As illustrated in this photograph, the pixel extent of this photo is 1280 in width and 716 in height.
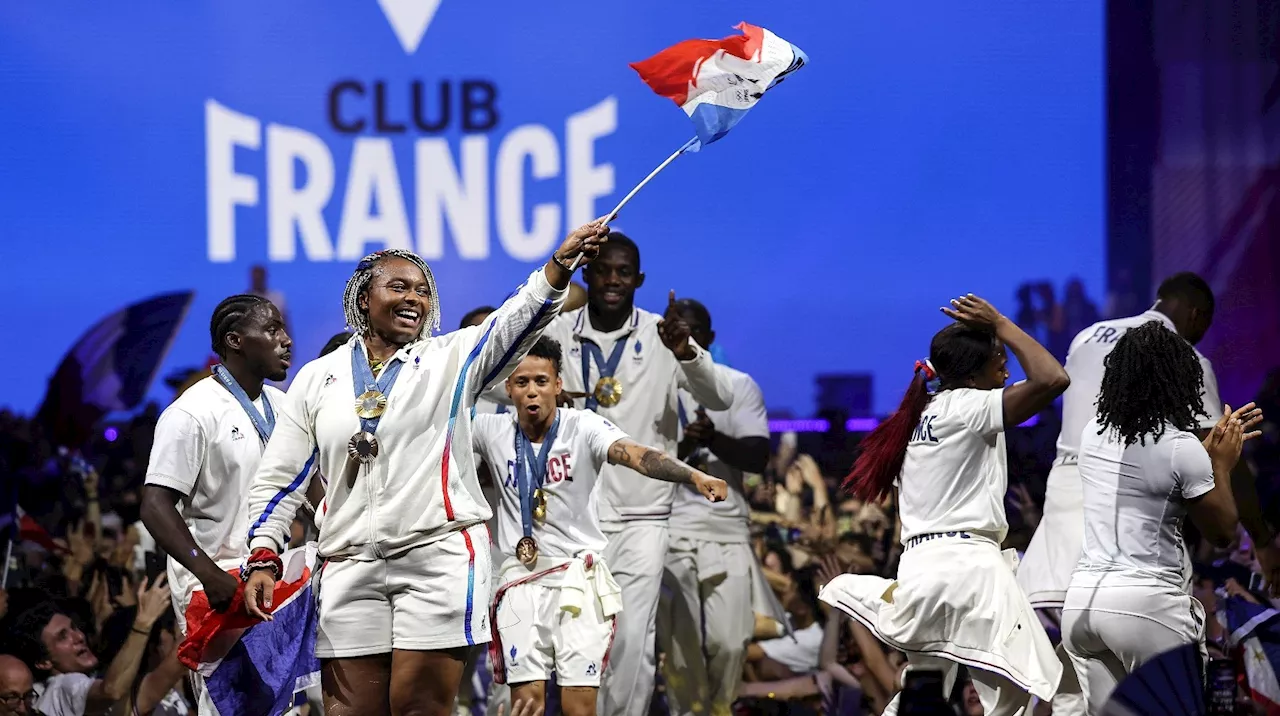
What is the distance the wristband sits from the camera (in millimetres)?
4633

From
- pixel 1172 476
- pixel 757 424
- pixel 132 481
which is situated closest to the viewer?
pixel 1172 476

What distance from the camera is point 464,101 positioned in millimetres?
10367

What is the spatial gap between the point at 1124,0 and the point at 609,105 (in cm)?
339

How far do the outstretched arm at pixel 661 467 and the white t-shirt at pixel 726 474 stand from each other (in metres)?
1.58

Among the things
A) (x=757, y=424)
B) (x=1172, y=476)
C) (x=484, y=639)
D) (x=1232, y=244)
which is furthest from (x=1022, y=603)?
(x=1232, y=244)

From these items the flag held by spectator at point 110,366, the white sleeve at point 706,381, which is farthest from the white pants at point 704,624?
the flag held by spectator at point 110,366

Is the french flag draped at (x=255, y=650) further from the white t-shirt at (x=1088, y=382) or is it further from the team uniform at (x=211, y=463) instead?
the white t-shirt at (x=1088, y=382)

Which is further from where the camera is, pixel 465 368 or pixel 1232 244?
pixel 1232 244

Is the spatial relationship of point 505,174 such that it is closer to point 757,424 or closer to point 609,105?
point 609,105

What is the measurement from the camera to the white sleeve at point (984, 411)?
5188mm

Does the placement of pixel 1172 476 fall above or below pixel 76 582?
above

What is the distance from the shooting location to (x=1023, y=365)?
510 cm

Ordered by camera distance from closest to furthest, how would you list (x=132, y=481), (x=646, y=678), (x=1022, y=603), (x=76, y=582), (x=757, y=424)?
1. (x=1022, y=603)
2. (x=646, y=678)
3. (x=757, y=424)
4. (x=76, y=582)
5. (x=132, y=481)

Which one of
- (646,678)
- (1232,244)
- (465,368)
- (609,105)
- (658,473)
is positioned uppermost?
(609,105)
